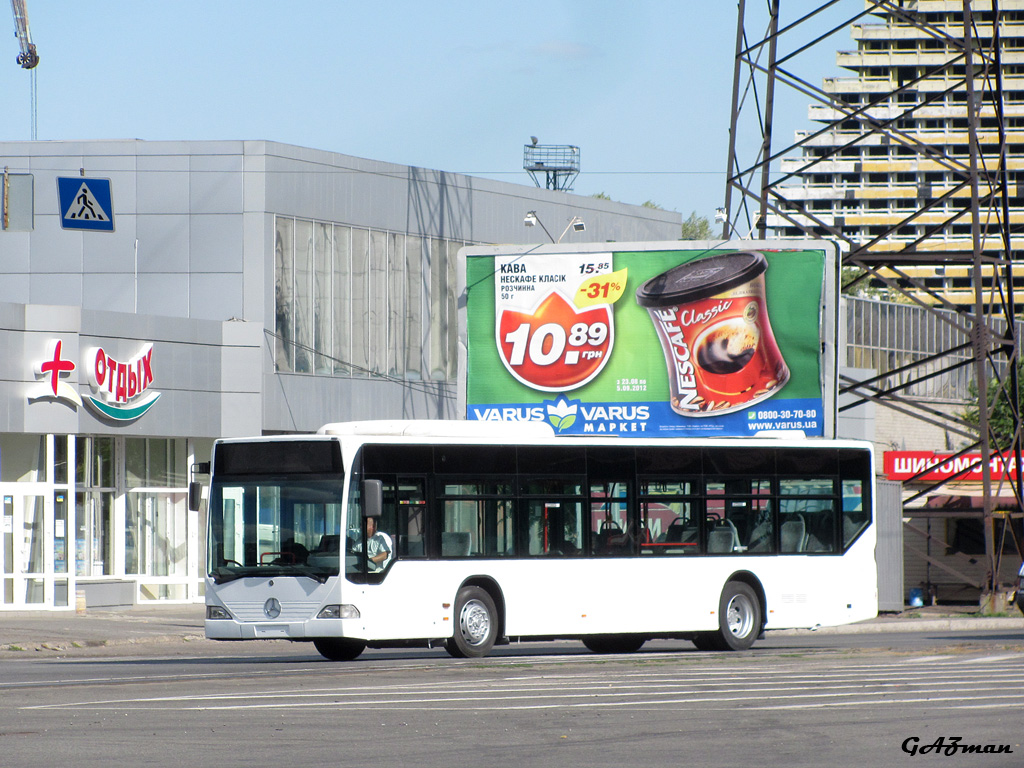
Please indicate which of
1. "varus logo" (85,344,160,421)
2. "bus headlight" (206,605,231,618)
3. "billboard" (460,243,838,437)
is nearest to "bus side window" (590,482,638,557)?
"bus headlight" (206,605,231,618)

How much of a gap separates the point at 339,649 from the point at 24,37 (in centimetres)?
5024

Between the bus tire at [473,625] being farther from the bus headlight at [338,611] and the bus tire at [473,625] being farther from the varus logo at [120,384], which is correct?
the varus logo at [120,384]

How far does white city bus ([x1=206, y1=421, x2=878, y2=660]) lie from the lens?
60.5 feet

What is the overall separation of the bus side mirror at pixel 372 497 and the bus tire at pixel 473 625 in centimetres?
170

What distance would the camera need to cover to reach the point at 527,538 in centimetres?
1994

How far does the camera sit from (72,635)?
82.4 feet

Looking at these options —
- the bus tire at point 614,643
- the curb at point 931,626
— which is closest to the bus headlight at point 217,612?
the bus tire at point 614,643

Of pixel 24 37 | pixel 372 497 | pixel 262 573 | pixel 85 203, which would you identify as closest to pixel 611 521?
pixel 372 497

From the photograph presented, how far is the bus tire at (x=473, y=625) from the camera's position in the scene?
19.2m

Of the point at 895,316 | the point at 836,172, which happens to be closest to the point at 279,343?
the point at 895,316

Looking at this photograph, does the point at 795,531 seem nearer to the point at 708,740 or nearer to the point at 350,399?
the point at 708,740

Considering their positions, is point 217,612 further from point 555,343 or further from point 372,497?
point 555,343

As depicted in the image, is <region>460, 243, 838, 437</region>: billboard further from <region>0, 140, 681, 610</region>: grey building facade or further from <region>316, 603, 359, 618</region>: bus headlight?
<region>316, 603, 359, 618</region>: bus headlight

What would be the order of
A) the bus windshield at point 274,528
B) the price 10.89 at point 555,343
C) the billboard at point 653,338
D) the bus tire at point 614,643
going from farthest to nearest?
the price 10.89 at point 555,343
the billboard at point 653,338
the bus tire at point 614,643
the bus windshield at point 274,528
